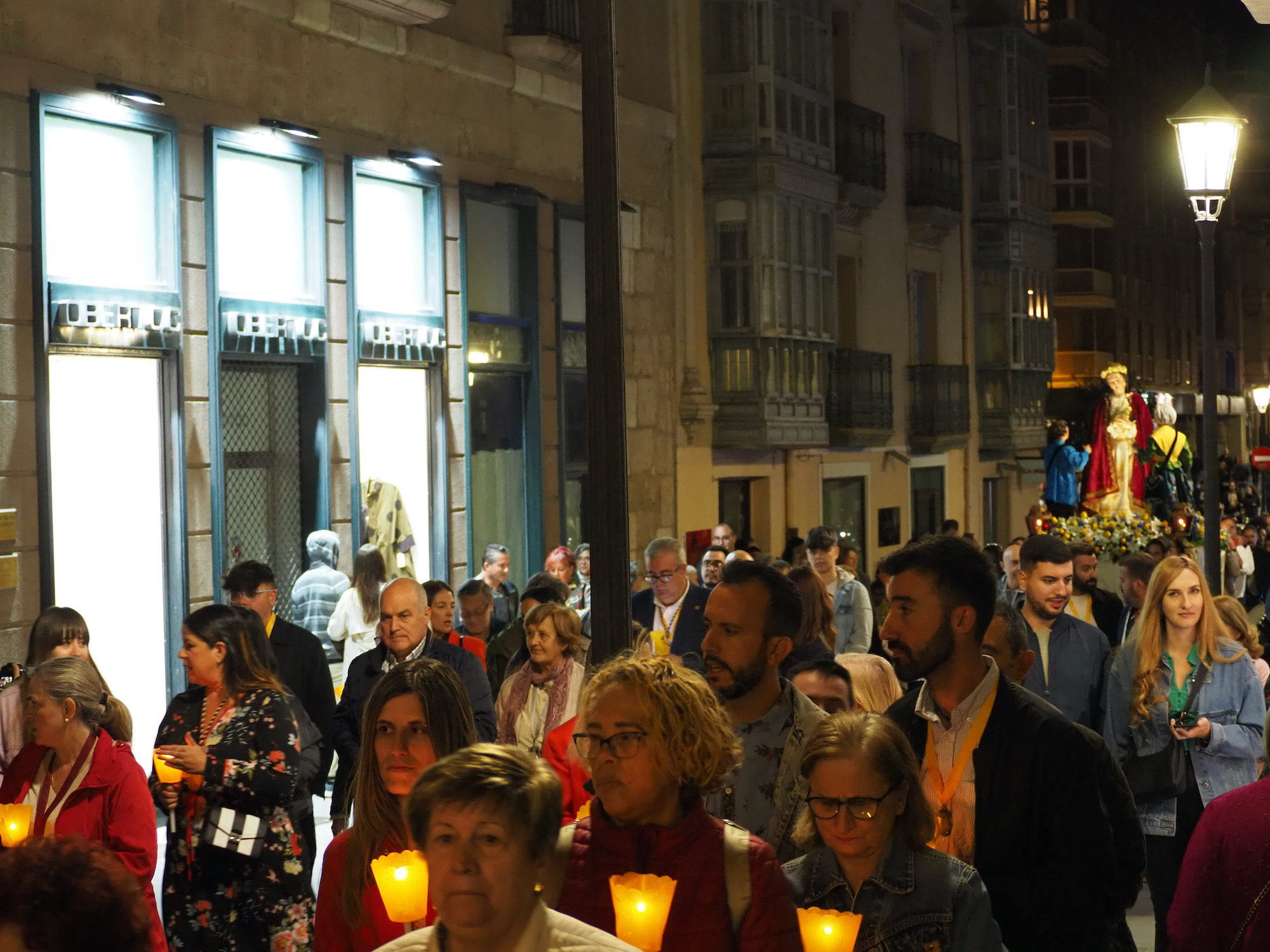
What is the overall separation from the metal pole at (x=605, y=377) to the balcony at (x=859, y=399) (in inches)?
822

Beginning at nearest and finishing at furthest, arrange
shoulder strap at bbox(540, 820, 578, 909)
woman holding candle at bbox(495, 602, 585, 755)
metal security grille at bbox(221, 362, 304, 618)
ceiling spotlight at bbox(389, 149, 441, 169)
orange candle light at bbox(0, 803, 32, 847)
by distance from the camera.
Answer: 1. shoulder strap at bbox(540, 820, 578, 909)
2. orange candle light at bbox(0, 803, 32, 847)
3. woman holding candle at bbox(495, 602, 585, 755)
4. metal security grille at bbox(221, 362, 304, 618)
5. ceiling spotlight at bbox(389, 149, 441, 169)

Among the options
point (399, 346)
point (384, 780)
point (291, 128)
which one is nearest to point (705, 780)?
point (384, 780)

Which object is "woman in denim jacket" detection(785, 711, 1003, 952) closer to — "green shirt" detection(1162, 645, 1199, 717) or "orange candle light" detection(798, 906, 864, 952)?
"orange candle light" detection(798, 906, 864, 952)

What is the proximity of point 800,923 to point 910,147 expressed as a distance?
27.8m

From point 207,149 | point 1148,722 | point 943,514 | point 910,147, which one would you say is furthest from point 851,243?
point 1148,722

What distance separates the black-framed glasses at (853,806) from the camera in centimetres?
451

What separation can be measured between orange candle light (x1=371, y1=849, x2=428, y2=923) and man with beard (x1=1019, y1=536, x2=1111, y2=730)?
17.8 ft

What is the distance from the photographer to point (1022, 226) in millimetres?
34562

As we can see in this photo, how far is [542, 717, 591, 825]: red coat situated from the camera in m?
7.13

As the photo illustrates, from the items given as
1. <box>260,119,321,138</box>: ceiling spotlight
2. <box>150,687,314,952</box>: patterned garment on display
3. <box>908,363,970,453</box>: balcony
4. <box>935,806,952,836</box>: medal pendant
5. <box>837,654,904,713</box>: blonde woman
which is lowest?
<box>150,687,314,952</box>: patterned garment on display

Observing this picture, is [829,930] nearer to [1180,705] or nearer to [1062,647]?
[1180,705]

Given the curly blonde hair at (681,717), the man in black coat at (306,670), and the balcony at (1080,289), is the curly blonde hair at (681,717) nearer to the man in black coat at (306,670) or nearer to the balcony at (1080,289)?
the man in black coat at (306,670)

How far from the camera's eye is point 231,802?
724 cm

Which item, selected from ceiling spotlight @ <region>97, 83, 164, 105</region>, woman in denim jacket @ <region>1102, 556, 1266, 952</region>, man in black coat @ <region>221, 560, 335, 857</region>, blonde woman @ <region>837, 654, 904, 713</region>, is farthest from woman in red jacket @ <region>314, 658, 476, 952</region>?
ceiling spotlight @ <region>97, 83, 164, 105</region>
